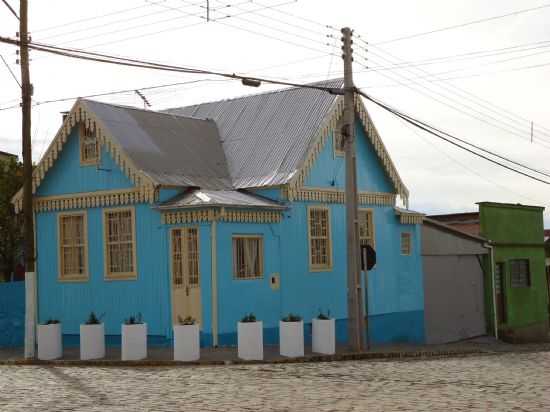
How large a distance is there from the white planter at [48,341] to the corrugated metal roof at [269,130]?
6.49m

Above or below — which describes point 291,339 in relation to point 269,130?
below

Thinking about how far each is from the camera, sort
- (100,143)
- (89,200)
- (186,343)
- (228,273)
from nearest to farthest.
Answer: (186,343)
(228,273)
(100,143)
(89,200)

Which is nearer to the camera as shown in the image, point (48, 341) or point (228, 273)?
point (48, 341)

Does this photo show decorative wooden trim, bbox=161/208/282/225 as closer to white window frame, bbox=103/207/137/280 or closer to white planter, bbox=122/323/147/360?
white window frame, bbox=103/207/137/280

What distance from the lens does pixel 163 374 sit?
58.3 feet

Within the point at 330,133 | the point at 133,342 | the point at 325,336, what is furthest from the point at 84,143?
the point at 325,336

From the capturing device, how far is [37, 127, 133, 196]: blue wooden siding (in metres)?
24.5

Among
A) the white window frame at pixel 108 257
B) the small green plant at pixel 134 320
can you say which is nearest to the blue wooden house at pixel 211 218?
the white window frame at pixel 108 257

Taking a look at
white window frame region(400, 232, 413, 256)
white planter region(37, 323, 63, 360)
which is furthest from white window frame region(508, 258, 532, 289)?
white planter region(37, 323, 63, 360)

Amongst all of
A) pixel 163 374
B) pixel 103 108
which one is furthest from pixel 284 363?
pixel 103 108

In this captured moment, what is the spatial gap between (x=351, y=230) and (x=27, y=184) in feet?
25.4

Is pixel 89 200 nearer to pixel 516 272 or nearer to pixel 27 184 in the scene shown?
pixel 27 184

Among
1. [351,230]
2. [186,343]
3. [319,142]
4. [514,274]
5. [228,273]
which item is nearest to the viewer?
[186,343]

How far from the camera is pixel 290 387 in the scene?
1537cm
